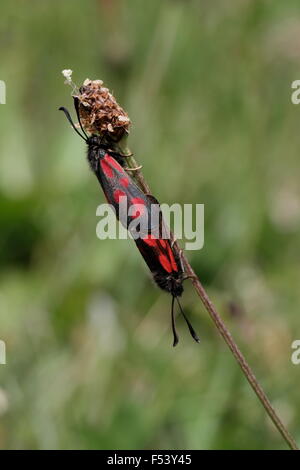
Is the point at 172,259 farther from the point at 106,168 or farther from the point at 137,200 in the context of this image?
the point at 106,168

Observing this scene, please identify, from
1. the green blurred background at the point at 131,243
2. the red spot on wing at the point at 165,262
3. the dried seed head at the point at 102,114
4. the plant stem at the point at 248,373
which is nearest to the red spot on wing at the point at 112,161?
the dried seed head at the point at 102,114

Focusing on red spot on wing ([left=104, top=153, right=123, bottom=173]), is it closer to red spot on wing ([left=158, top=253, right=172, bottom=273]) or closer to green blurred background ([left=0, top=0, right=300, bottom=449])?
red spot on wing ([left=158, top=253, right=172, bottom=273])

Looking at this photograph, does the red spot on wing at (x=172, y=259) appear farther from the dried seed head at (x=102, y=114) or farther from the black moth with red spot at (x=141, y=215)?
the dried seed head at (x=102, y=114)

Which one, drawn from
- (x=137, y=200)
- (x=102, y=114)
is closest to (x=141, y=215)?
(x=137, y=200)

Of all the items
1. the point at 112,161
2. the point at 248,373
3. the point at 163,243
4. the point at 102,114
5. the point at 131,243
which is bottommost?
the point at 248,373
